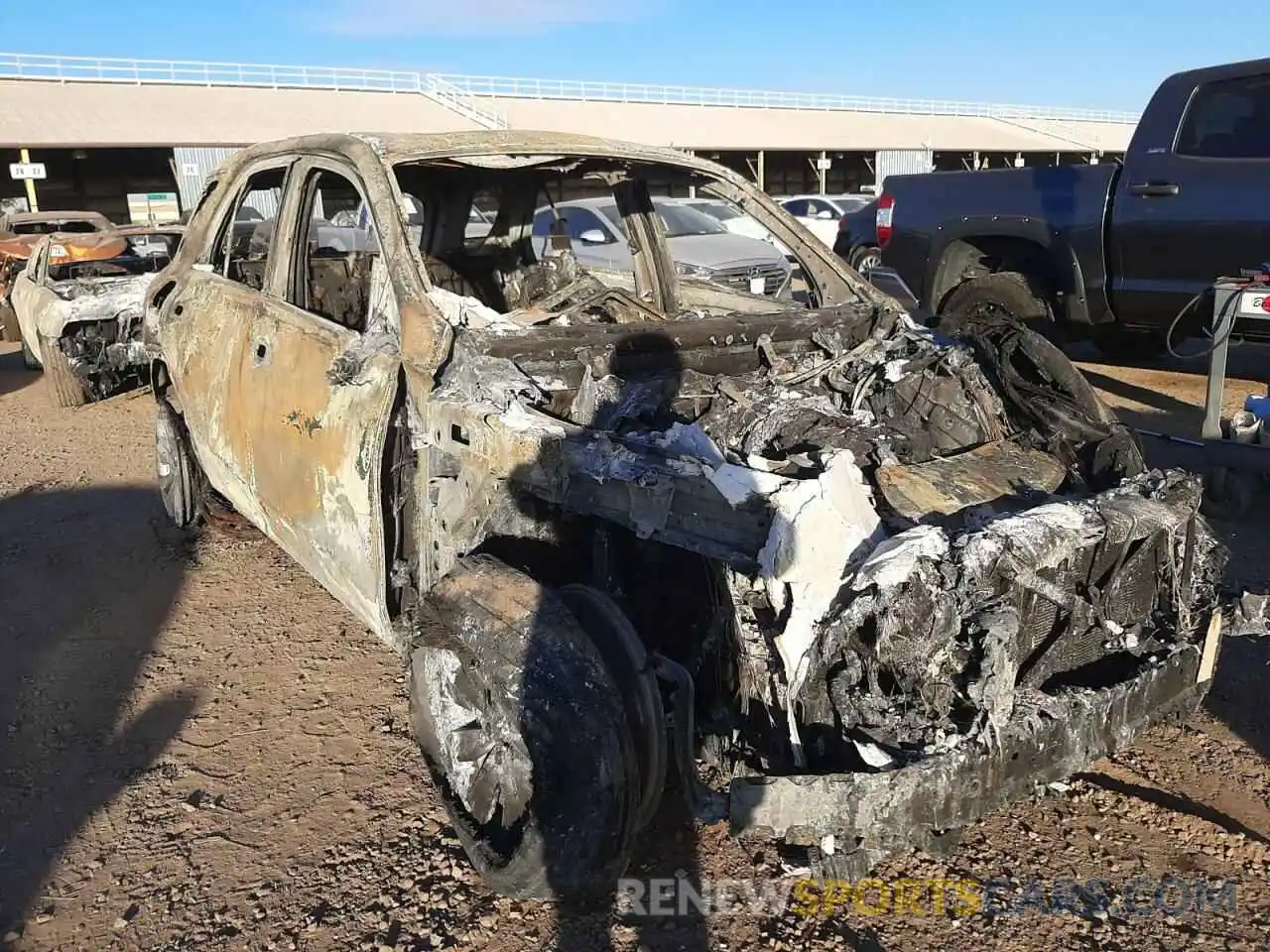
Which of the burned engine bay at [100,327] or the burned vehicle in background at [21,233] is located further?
the burned vehicle in background at [21,233]

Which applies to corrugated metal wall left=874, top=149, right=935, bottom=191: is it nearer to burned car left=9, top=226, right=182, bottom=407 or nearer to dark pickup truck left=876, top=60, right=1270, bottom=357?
dark pickup truck left=876, top=60, right=1270, bottom=357

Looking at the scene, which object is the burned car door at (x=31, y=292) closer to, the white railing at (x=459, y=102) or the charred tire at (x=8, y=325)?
the charred tire at (x=8, y=325)

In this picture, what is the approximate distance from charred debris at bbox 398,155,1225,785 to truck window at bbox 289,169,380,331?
2.78 feet

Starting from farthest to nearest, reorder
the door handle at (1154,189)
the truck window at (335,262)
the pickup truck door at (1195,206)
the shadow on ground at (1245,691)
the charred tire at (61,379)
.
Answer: the charred tire at (61,379) < the door handle at (1154,189) < the pickup truck door at (1195,206) < the truck window at (335,262) < the shadow on ground at (1245,691)

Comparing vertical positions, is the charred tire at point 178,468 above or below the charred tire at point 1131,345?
below

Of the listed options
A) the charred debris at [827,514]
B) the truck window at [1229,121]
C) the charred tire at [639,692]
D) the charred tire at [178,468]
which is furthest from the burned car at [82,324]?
the truck window at [1229,121]

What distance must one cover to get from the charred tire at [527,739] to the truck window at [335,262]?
124 centimetres

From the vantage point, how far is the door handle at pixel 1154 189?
664 centimetres

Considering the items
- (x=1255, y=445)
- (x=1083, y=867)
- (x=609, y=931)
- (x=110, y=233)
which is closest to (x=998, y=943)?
(x=1083, y=867)

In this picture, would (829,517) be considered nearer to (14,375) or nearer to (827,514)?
(827,514)

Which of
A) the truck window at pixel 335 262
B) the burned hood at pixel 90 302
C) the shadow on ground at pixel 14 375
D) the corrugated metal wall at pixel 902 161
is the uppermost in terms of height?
the corrugated metal wall at pixel 902 161

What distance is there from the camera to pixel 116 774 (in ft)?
11.0

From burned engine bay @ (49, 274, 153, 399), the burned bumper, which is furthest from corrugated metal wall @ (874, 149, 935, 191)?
the burned bumper

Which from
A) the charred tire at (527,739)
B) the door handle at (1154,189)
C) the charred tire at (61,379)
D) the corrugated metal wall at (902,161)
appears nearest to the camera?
the charred tire at (527,739)
